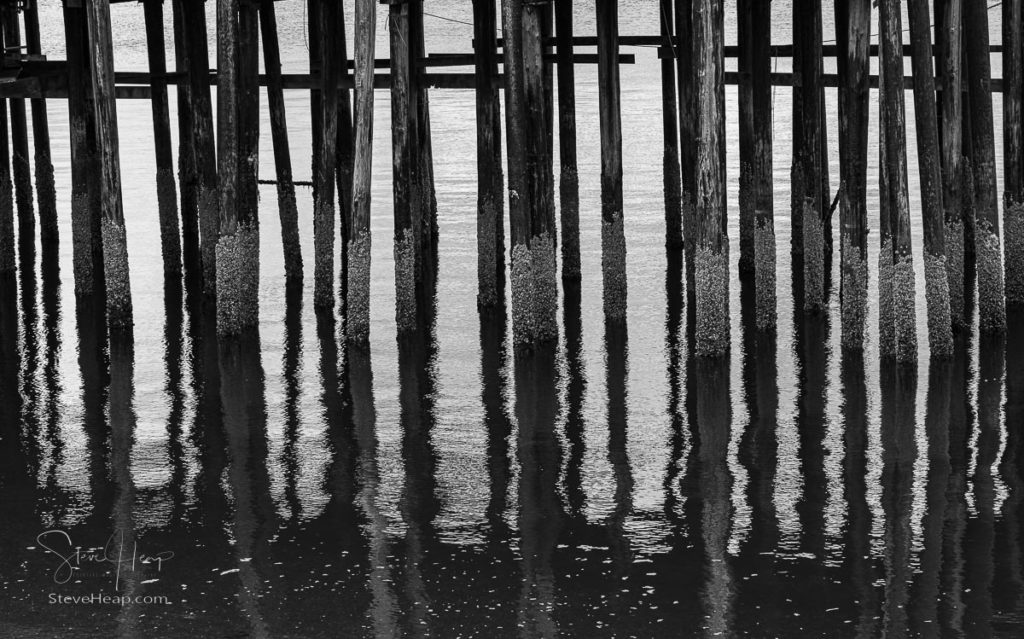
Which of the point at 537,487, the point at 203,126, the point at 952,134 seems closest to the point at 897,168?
the point at 952,134

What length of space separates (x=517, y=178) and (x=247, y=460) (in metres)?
3.10

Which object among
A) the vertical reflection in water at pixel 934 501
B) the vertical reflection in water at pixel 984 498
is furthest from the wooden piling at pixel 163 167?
the vertical reflection in water at pixel 984 498

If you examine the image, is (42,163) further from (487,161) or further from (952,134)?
(952,134)

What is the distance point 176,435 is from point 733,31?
36.9 meters

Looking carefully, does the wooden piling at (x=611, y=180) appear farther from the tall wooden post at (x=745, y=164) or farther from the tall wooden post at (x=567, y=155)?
the tall wooden post at (x=745, y=164)

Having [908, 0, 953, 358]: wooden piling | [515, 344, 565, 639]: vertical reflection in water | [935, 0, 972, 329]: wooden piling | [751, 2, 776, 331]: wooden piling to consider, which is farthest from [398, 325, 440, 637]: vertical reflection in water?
[935, 0, 972, 329]: wooden piling

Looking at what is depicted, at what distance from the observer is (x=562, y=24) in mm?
13656

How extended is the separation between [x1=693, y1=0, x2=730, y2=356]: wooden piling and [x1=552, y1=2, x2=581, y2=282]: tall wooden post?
112 inches

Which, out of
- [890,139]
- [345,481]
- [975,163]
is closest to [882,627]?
[345,481]

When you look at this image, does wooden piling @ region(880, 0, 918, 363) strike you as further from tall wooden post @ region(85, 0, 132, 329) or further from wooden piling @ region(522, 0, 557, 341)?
tall wooden post @ region(85, 0, 132, 329)

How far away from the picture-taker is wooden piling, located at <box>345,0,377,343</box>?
10883mm

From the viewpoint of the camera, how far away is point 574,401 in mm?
10180

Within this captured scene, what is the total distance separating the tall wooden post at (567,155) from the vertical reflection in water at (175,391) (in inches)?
139

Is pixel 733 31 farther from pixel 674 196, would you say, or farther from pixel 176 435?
pixel 176 435
